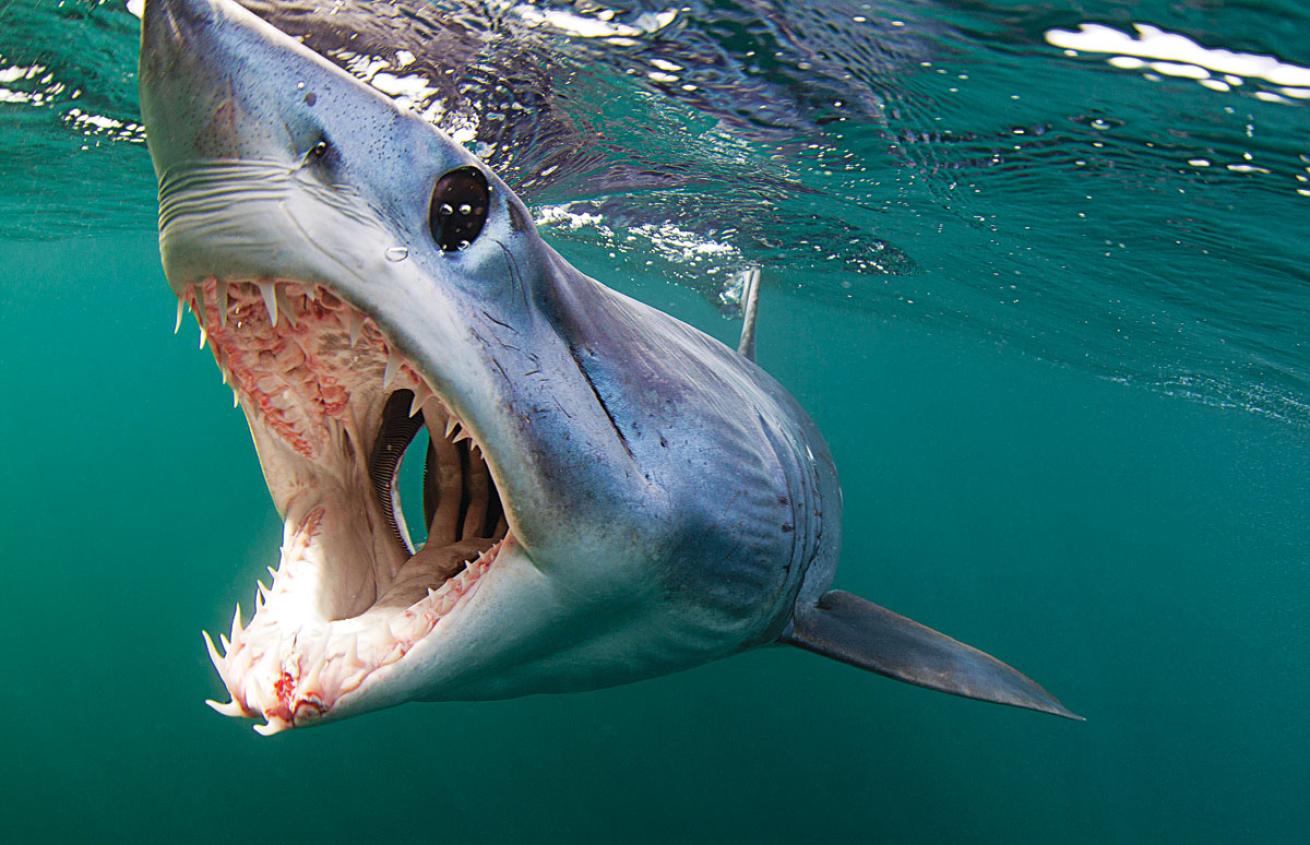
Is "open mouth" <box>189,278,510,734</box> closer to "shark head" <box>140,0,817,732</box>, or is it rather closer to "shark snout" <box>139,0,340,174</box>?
"shark head" <box>140,0,817,732</box>

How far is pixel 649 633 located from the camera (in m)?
2.39

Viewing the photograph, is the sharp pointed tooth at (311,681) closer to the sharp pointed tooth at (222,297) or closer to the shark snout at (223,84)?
the sharp pointed tooth at (222,297)

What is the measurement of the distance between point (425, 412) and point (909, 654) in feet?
8.90

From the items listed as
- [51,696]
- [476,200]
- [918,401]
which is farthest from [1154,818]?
[918,401]

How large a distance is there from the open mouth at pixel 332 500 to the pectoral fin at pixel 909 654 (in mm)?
1769

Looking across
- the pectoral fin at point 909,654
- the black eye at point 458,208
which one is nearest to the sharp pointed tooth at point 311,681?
the black eye at point 458,208

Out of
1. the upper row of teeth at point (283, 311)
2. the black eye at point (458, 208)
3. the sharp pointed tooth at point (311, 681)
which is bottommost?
the sharp pointed tooth at point (311, 681)

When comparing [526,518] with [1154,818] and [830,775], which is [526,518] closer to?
[830,775]

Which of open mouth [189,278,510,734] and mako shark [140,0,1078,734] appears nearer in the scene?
mako shark [140,0,1078,734]

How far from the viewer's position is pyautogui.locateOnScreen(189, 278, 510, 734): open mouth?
5.68 ft

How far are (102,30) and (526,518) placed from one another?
725 centimetres

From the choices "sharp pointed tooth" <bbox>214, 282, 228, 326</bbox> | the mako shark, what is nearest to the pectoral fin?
the mako shark

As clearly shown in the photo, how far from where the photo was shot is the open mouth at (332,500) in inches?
68.2

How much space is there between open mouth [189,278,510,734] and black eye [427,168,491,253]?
252mm
